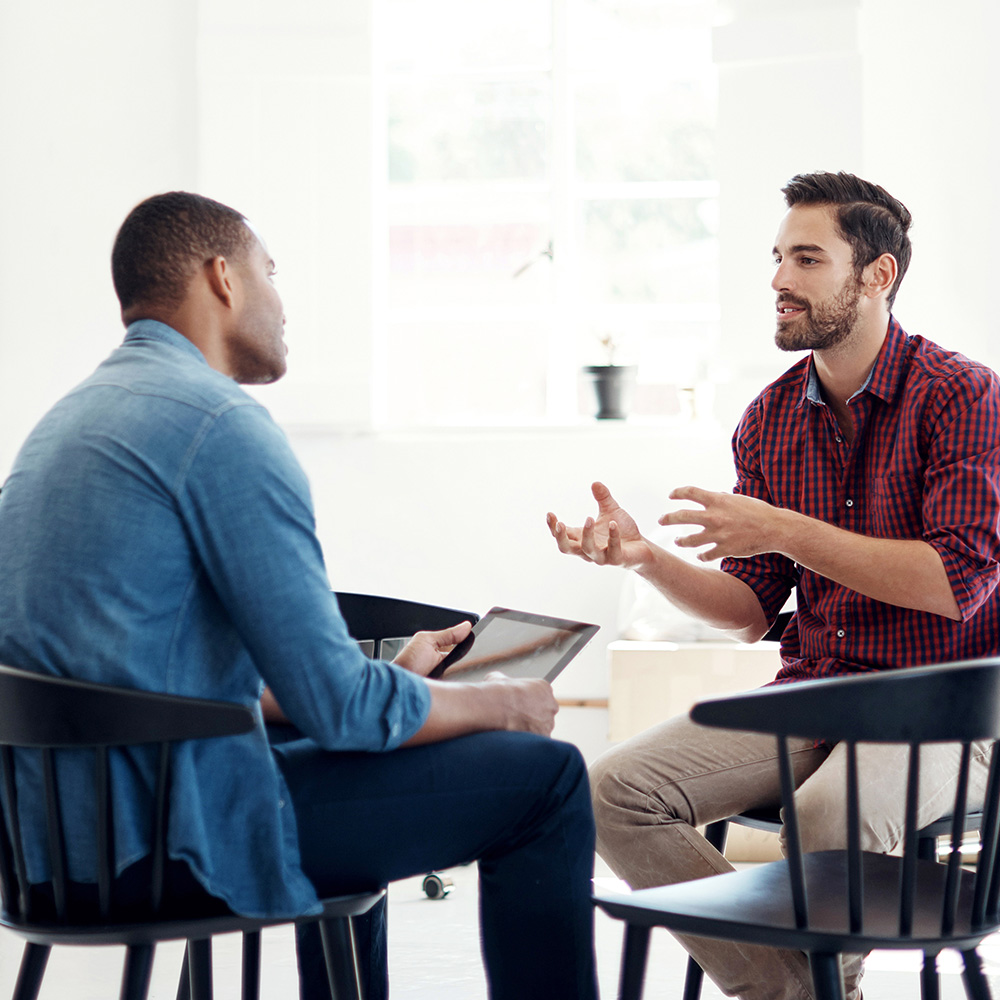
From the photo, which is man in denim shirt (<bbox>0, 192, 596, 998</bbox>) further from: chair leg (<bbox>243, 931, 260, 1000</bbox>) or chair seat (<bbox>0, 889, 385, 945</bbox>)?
chair leg (<bbox>243, 931, 260, 1000</bbox>)

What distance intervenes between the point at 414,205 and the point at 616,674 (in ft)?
6.68

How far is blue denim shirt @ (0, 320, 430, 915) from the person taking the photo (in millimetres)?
1306

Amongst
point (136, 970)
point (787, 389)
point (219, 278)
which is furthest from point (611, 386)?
point (136, 970)

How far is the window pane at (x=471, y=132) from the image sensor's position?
15.1ft

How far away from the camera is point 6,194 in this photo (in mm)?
4434

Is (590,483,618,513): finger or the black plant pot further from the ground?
the black plant pot

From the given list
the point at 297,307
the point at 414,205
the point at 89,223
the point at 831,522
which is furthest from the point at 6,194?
the point at 831,522

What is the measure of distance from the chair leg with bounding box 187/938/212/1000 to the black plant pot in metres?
2.95

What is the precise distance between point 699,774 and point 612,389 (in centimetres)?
251

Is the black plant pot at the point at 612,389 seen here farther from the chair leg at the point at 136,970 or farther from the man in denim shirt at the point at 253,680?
the chair leg at the point at 136,970

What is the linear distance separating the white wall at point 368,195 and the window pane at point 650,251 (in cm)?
40

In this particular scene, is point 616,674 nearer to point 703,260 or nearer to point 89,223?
point 703,260

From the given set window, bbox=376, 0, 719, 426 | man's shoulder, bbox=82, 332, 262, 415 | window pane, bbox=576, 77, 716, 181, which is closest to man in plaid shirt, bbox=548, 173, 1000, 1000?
man's shoulder, bbox=82, 332, 262, 415

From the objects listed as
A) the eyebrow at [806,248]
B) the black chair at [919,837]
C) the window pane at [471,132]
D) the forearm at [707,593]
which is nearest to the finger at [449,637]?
the forearm at [707,593]
